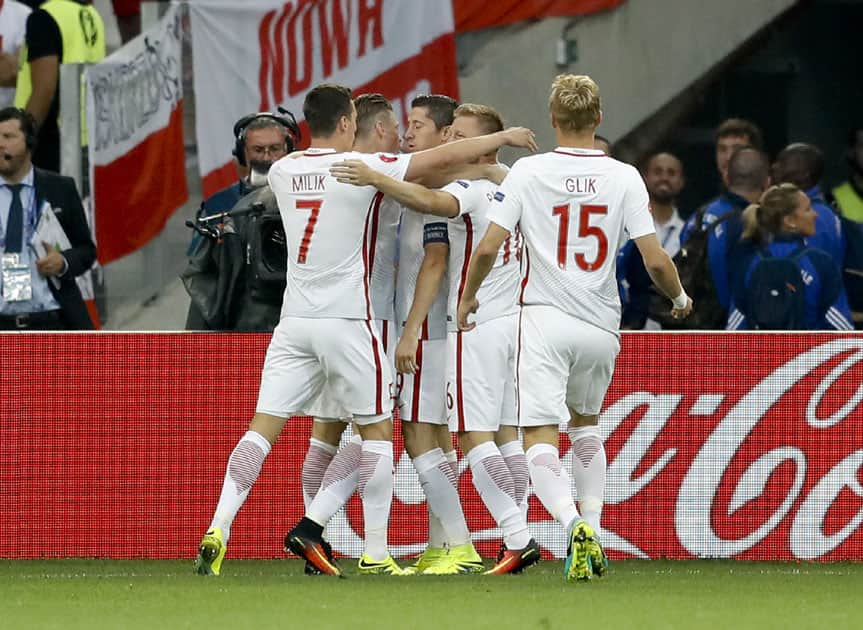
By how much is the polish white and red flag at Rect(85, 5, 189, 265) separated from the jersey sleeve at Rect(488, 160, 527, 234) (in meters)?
5.41

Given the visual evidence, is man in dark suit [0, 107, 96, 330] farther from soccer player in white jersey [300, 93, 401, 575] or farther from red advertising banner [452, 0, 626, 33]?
red advertising banner [452, 0, 626, 33]

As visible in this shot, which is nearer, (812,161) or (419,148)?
(419,148)

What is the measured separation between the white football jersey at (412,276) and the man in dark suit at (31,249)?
105 inches

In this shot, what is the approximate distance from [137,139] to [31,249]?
260cm

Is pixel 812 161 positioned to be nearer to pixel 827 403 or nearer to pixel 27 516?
pixel 827 403

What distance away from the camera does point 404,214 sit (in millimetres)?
10430

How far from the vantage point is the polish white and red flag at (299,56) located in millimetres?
14945

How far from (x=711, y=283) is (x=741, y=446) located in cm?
176

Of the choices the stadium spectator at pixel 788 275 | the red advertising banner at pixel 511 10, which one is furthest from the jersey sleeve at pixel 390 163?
the red advertising banner at pixel 511 10

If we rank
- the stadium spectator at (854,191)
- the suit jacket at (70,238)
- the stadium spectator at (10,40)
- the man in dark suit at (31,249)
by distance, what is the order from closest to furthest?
the man in dark suit at (31,249), the suit jacket at (70,238), the stadium spectator at (854,191), the stadium spectator at (10,40)

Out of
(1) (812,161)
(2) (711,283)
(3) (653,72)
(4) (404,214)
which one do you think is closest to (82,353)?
(4) (404,214)

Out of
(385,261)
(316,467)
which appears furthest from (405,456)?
(385,261)

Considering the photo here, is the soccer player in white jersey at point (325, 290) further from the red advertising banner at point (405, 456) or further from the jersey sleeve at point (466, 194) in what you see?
the red advertising banner at point (405, 456)

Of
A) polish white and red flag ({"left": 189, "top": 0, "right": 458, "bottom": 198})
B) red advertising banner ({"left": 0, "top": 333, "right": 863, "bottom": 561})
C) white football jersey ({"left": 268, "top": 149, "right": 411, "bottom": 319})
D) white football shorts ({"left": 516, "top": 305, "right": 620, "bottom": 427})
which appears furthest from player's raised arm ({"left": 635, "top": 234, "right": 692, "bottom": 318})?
polish white and red flag ({"left": 189, "top": 0, "right": 458, "bottom": 198})
